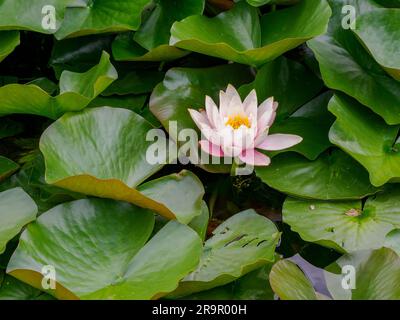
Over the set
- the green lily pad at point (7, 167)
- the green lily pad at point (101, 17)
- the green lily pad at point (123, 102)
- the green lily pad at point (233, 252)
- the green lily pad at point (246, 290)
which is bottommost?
the green lily pad at point (246, 290)

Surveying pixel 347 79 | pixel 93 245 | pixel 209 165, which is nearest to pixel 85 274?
pixel 93 245

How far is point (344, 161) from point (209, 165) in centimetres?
30

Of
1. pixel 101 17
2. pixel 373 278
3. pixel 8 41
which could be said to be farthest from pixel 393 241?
pixel 8 41

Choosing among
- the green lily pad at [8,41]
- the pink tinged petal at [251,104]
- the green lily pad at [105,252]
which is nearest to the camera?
the green lily pad at [105,252]

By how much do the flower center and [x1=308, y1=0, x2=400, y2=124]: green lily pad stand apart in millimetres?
212

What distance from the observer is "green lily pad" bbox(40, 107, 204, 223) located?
1298mm

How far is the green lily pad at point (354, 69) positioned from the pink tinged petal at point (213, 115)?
27cm

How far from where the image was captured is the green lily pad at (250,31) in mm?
1404

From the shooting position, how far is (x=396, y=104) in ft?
4.80

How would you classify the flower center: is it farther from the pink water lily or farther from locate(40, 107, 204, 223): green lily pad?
locate(40, 107, 204, 223): green lily pad

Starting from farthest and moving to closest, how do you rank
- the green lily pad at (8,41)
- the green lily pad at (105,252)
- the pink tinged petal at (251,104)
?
the green lily pad at (8,41) < the pink tinged petal at (251,104) < the green lily pad at (105,252)

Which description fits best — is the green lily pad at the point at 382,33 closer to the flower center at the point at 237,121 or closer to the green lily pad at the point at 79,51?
the flower center at the point at 237,121

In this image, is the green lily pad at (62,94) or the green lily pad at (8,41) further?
the green lily pad at (8,41)

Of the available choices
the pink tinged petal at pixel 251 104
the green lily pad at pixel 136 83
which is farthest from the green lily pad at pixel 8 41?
the pink tinged petal at pixel 251 104
